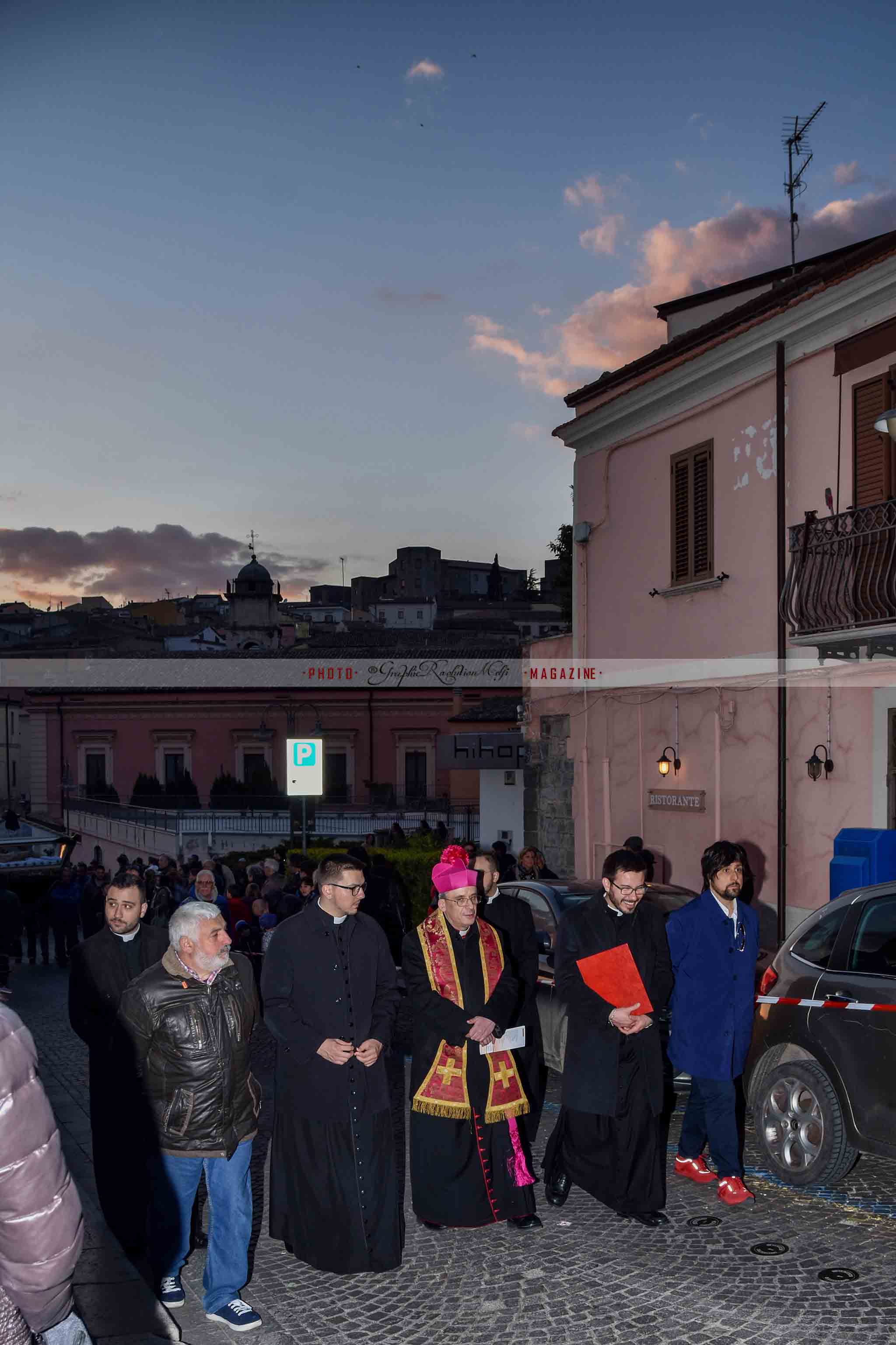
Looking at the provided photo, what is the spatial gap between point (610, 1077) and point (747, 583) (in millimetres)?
9902

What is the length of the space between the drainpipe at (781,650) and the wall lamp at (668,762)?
235 cm

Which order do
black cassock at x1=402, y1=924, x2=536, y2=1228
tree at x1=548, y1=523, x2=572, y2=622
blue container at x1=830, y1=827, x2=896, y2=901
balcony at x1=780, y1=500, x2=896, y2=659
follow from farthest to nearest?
tree at x1=548, y1=523, x2=572, y2=622
balcony at x1=780, y1=500, x2=896, y2=659
blue container at x1=830, y1=827, x2=896, y2=901
black cassock at x1=402, y1=924, x2=536, y2=1228

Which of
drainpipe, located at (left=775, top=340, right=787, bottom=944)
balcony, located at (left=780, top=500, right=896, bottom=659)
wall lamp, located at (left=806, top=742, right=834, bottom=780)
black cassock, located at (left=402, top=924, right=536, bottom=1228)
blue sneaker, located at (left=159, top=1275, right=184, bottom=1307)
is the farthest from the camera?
drainpipe, located at (left=775, top=340, right=787, bottom=944)

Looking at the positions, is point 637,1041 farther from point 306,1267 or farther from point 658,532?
point 658,532

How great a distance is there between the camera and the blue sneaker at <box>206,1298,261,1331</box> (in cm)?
510

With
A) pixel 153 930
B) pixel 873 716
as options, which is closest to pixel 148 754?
pixel 873 716

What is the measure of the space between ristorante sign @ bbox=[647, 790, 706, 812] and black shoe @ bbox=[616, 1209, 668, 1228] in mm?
10330

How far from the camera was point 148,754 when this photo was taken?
52.4 metres

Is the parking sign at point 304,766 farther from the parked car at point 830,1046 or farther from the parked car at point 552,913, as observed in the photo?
the parked car at point 830,1046

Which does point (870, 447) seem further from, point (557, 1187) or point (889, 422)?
point (557, 1187)

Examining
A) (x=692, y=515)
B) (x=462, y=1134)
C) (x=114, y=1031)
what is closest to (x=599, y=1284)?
(x=462, y=1134)

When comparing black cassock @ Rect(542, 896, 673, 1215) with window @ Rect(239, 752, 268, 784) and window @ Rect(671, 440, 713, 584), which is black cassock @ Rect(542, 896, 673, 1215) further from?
window @ Rect(239, 752, 268, 784)

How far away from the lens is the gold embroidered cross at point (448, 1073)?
6.21 metres

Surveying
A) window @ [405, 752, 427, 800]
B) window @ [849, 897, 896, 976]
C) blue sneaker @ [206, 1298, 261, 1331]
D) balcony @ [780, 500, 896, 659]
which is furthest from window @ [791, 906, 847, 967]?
window @ [405, 752, 427, 800]
